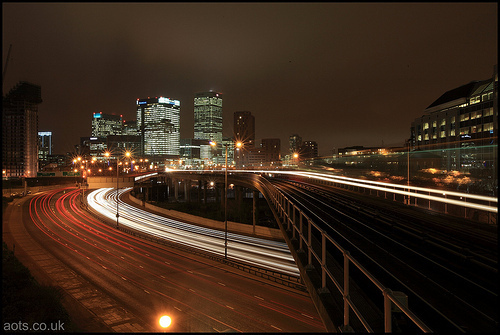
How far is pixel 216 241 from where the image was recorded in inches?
1061

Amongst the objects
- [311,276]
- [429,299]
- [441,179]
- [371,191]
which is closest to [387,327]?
[429,299]

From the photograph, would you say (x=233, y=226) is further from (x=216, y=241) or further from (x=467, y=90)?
(x=467, y=90)

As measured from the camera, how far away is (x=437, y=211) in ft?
53.7

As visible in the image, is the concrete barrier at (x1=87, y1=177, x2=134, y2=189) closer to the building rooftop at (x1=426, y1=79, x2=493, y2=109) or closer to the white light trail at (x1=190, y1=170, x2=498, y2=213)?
the white light trail at (x1=190, y1=170, x2=498, y2=213)

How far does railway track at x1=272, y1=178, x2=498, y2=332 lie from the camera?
445 centimetres

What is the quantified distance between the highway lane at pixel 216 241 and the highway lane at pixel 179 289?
2.19m

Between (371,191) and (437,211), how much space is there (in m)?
10.1

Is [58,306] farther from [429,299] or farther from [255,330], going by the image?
[429,299]

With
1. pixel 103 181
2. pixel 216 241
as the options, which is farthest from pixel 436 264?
pixel 103 181

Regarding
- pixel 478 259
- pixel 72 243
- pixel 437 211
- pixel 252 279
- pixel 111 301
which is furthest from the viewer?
pixel 72 243

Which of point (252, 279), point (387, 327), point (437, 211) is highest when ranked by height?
point (387, 327)

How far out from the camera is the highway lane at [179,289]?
13133mm

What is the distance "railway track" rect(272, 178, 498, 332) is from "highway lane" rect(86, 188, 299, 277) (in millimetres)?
8417

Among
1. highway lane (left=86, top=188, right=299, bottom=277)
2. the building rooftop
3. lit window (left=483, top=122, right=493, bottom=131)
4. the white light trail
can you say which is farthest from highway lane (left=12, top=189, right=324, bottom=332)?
the building rooftop
